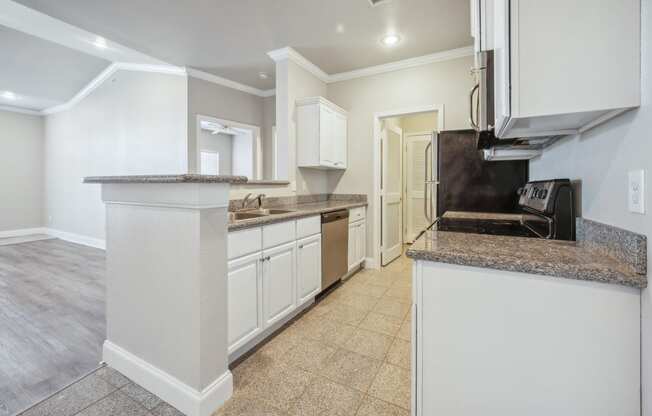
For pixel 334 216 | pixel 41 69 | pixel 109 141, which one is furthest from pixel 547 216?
pixel 41 69

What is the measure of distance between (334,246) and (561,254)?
2.17m

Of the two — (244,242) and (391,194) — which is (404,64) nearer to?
(391,194)

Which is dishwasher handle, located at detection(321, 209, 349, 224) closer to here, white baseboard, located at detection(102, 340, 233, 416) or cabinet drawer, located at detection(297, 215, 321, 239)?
cabinet drawer, located at detection(297, 215, 321, 239)

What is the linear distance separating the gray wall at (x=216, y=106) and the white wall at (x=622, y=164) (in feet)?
13.2

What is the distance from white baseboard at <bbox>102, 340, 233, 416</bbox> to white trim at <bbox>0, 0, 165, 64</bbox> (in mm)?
3183

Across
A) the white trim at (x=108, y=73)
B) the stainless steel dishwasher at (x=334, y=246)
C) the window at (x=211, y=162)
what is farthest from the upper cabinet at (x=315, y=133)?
the window at (x=211, y=162)

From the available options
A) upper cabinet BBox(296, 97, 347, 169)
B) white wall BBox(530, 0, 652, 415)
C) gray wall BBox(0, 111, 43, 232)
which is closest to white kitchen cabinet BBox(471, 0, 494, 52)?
white wall BBox(530, 0, 652, 415)

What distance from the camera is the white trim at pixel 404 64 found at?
3.28 metres

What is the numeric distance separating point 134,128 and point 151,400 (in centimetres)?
436

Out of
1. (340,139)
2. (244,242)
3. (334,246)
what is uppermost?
(340,139)

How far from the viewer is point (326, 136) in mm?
3475

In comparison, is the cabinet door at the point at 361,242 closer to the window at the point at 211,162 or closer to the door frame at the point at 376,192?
the door frame at the point at 376,192

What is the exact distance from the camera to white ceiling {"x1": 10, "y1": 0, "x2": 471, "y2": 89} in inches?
99.5

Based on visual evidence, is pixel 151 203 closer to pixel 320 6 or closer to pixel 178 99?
pixel 320 6
